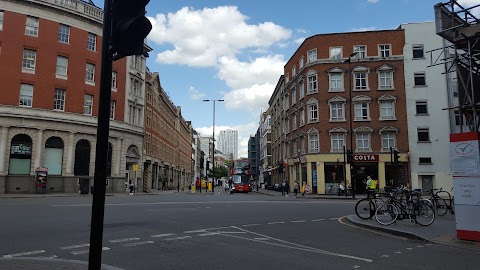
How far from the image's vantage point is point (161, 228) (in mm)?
11883

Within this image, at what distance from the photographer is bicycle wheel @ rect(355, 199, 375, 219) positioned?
14.3 metres

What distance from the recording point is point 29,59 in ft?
123

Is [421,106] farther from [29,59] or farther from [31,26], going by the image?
[31,26]

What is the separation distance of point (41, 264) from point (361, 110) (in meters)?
41.9

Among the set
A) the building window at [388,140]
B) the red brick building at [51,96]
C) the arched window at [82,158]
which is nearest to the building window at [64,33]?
the red brick building at [51,96]

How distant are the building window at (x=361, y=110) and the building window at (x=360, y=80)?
1876 mm

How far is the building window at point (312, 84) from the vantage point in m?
46.2

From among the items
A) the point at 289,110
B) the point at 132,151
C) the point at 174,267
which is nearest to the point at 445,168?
the point at 289,110

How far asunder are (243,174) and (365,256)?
158ft

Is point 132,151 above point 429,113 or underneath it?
underneath

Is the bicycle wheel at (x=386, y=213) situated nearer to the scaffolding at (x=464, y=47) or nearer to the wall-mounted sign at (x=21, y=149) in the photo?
the scaffolding at (x=464, y=47)

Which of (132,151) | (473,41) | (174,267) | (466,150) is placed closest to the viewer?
(174,267)

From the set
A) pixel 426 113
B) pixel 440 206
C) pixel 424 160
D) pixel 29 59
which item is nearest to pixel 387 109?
pixel 426 113

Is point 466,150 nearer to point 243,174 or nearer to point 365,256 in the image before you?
point 365,256
